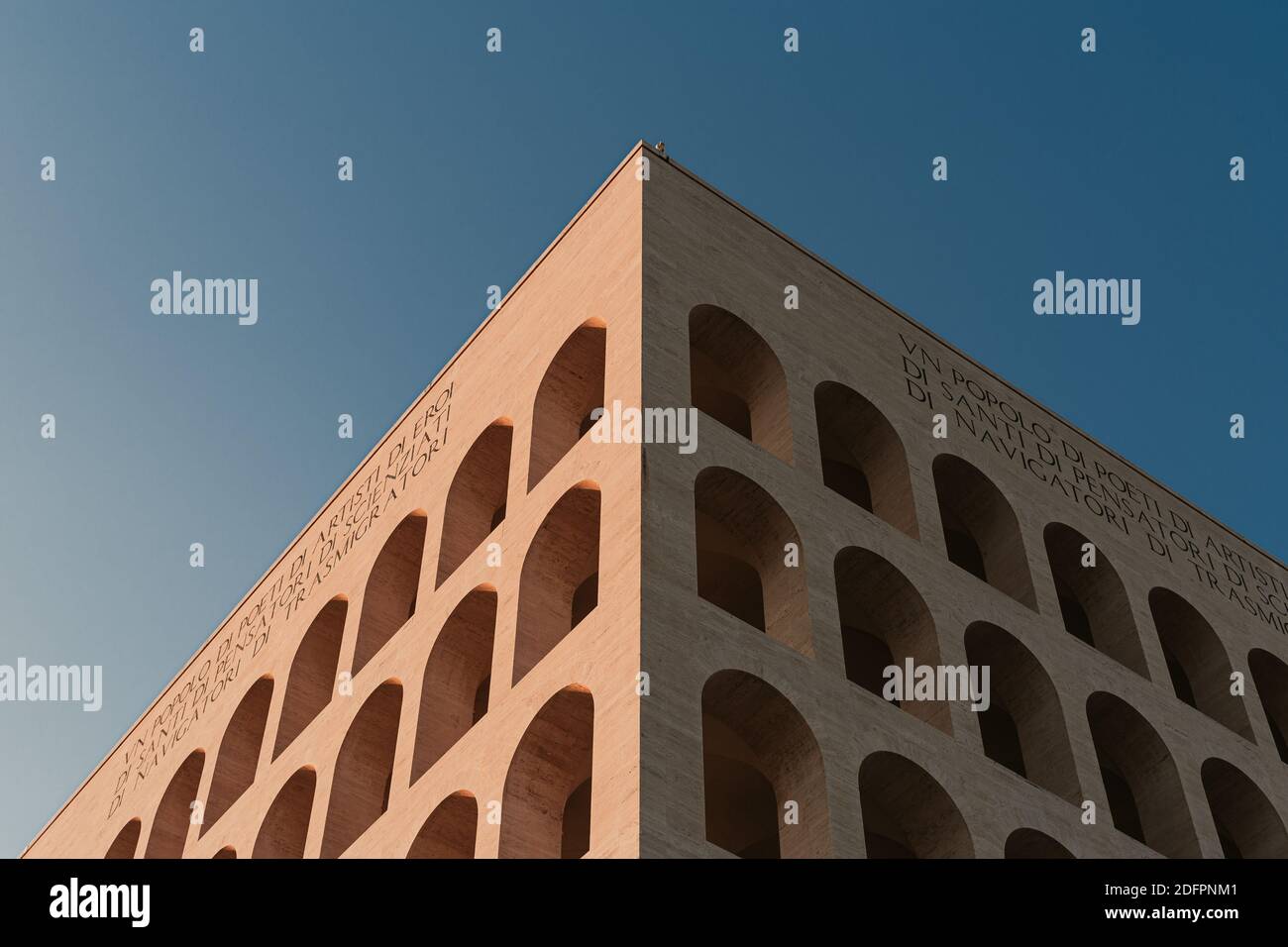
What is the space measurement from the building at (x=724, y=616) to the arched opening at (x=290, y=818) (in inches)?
2.0

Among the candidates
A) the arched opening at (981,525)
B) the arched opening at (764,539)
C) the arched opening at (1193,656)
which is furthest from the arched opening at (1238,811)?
the arched opening at (764,539)

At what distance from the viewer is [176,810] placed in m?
A: 37.4

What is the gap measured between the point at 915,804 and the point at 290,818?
11456 mm

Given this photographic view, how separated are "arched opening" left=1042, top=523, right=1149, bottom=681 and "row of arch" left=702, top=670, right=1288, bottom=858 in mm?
2381

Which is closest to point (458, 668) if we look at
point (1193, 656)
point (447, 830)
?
point (447, 830)

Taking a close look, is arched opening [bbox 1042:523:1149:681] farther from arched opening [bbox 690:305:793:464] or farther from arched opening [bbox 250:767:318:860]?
arched opening [bbox 250:767:318:860]

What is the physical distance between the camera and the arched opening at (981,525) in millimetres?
31609

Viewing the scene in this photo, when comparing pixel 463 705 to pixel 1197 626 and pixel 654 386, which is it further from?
pixel 1197 626

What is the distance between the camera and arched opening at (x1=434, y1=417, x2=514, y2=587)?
31.4 m

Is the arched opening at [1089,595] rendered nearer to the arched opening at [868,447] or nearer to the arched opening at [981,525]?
→ the arched opening at [981,525]

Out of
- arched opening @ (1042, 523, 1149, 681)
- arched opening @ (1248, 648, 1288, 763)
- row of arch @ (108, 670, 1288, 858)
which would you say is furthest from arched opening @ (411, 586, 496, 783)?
arched opening @ (1248, 648, 1288, 763)

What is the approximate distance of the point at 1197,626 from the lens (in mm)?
34562

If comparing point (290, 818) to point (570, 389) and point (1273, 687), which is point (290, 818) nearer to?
point (570, 389)
